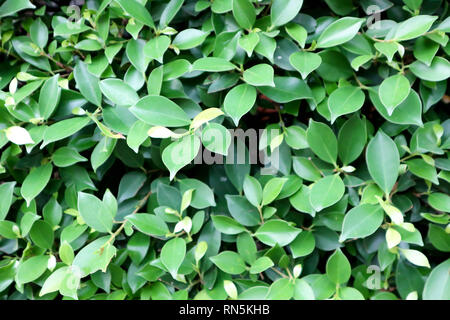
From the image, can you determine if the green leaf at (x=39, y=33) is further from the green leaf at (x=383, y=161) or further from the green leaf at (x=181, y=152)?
the green leaf at (x=383, y=161)

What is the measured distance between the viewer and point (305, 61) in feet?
2.38

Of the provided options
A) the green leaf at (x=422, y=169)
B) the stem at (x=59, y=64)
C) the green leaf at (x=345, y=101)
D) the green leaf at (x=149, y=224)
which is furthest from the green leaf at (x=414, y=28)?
the stem at (x=59, y=64)

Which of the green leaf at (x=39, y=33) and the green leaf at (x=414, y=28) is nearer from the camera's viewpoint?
the green leaf at (x=414, y=28)

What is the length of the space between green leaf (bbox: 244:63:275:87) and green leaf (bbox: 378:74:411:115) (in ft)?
0.63

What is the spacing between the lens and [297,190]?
2.52 ft

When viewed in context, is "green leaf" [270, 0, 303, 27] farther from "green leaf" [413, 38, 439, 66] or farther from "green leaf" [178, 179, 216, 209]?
"green leaf" [178, 179, 216, 209]

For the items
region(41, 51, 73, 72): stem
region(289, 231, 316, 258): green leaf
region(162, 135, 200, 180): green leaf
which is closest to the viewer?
region(162, 135, 200, 180): green leaf

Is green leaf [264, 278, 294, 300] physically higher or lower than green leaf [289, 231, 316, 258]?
lower

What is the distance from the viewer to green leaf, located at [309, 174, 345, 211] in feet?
2.31

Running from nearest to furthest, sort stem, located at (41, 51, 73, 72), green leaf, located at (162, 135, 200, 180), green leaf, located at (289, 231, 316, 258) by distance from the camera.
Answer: green leaf, located at (162, 135, 200, 180) → green leaf, located at (289, 231, 316, 258) → stem, located at (41, 51, 73, 72)

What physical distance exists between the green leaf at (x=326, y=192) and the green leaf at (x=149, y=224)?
0.91 ft

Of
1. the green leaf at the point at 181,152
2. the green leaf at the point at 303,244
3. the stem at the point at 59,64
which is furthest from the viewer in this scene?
the stem at the point at 59,64

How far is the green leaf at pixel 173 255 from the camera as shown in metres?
0.70

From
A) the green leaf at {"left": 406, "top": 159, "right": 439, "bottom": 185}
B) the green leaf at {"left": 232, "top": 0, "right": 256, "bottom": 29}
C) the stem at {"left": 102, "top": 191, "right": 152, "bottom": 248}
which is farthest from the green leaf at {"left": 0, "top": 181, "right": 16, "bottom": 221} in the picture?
the green leaf at {"left": 406, "top": 159, "right": 439, "bottom": 185}
